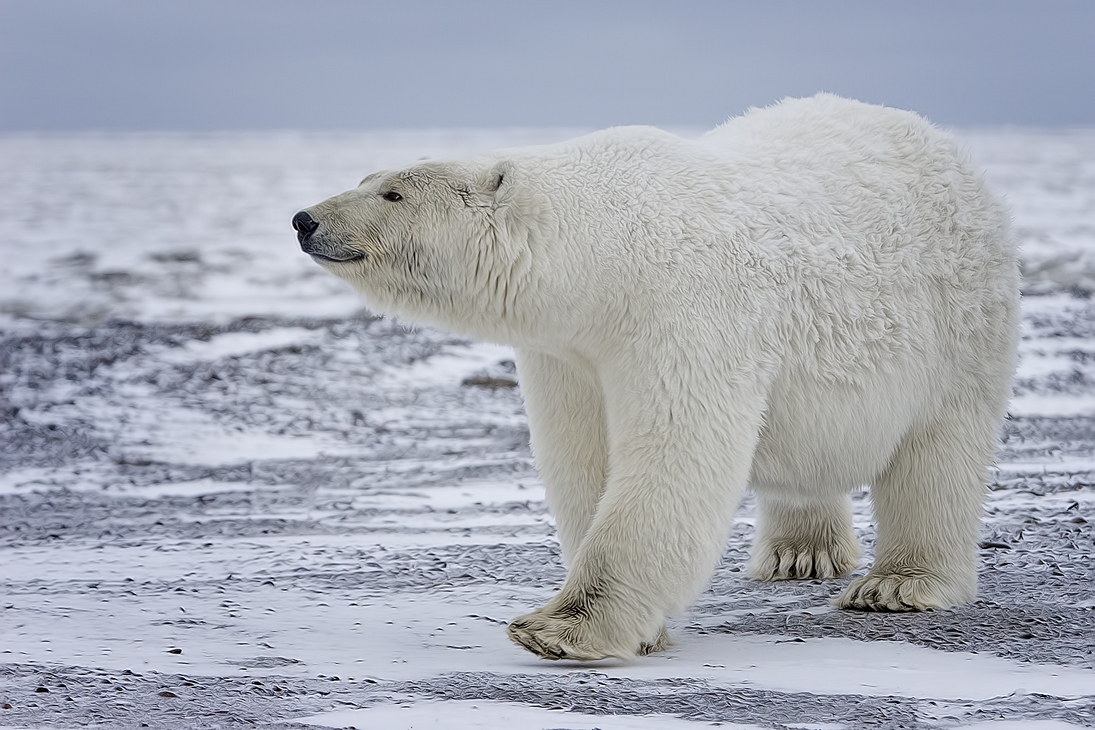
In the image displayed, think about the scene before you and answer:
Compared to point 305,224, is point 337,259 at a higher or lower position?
lower

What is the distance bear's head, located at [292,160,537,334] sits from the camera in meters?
4.42

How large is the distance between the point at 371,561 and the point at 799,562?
191cm

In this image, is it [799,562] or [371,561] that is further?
[371,561]

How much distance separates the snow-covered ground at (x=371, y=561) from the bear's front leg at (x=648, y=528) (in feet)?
0.43

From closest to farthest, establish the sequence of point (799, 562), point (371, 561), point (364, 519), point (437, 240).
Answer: point (437, 240)
point (799, 562)
point (371, 561)
point (364, 519)

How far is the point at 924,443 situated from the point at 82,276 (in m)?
14.4

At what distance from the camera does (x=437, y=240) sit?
175 inches

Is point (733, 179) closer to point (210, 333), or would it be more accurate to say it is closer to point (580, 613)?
point (580, 613)

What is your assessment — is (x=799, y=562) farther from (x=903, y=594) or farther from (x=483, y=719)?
(x=483, y=719)

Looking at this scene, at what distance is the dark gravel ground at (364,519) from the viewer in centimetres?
380

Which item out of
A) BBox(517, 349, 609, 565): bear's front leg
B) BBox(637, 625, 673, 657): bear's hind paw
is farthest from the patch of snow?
BBox(517, 349, 609, 565): bear's front leg

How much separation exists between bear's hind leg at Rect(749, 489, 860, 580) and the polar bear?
59 centimetres

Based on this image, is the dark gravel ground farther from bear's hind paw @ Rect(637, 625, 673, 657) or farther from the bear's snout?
the bear's snout

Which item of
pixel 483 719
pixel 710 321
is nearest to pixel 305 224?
pixel 710 321
